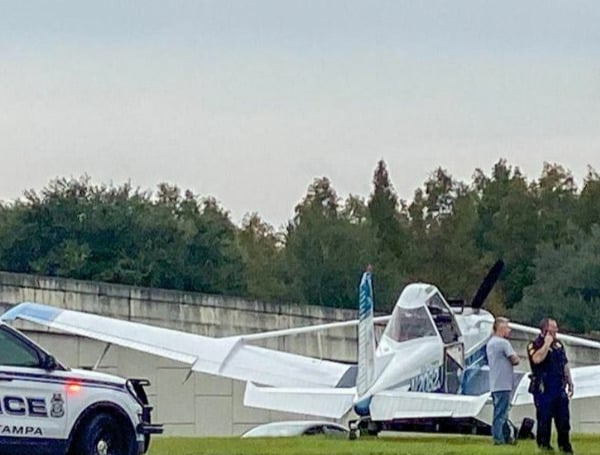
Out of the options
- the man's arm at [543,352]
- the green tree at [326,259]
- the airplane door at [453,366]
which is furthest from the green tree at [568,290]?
the man's arm at [543,352]

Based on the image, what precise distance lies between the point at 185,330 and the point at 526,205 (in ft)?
239

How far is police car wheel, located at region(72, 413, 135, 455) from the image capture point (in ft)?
55.9

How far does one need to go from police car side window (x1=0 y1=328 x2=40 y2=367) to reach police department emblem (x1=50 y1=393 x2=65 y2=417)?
39 cm

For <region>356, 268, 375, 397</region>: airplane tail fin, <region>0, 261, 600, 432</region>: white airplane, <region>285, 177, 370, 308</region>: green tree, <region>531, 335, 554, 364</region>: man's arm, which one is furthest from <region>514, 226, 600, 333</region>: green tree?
<region>531, 335, 554, 364</region>: man's arm

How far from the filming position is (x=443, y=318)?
29.8m

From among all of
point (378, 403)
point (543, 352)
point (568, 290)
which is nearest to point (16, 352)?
point (543, 352)

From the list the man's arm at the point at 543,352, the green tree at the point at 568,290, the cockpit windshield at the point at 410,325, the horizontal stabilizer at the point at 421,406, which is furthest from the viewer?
the green tree at the point at 568,290

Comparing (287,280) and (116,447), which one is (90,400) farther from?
(287,280)

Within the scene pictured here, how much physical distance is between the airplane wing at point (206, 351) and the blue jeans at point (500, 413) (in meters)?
10.3

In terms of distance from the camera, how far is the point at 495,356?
878 inches

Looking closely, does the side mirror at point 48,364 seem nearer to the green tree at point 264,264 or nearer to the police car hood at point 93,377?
the police car hood at point 93,377

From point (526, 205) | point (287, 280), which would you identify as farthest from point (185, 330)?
point (526, 205)

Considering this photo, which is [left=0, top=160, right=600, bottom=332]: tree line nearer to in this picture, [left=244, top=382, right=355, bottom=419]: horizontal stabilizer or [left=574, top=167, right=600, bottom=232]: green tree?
[left=574, top=167, right=600, bottom=232]: green tree

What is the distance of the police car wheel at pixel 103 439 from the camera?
1705cm
